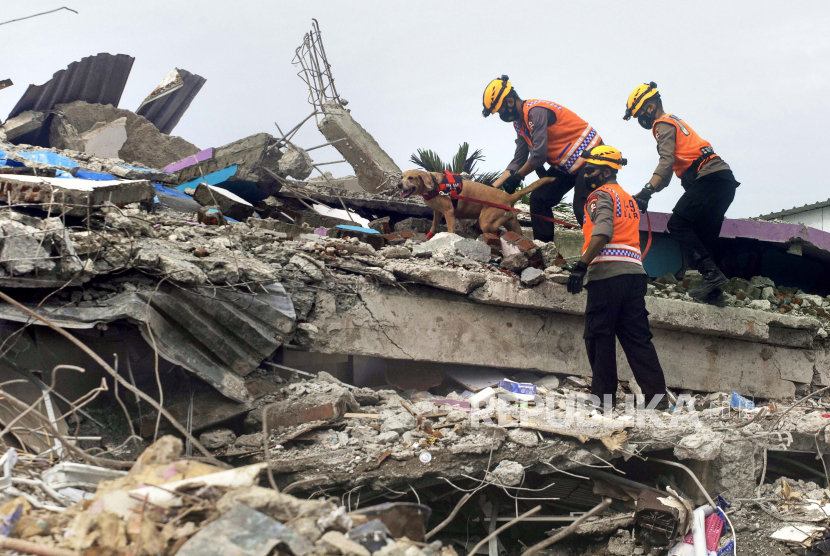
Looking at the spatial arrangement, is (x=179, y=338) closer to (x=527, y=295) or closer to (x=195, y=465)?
(x=195, y=465)

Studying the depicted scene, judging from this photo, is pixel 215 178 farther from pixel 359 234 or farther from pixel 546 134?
pixel 546 134

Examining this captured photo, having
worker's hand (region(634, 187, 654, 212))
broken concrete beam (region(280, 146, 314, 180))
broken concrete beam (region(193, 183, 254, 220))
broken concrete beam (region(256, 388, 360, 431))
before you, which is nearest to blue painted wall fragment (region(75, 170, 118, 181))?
broken concrete beam (region(193, 183, 254, 220))

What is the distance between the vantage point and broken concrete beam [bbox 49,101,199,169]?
9352 mm

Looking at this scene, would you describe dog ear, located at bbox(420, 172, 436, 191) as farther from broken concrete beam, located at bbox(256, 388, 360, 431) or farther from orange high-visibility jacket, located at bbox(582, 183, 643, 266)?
broken concrete beam, located at bbox(256, 388, 360, 431)

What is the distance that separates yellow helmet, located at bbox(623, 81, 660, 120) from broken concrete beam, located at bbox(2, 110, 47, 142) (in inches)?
286

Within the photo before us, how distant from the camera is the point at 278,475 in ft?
11.2

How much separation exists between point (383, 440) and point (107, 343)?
5.53 ft

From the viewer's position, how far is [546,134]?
18.2 feet

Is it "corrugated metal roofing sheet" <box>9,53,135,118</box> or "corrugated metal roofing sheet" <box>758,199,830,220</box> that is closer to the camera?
"corrugated metal roofing sheet" <box>9,53,135,118</box>

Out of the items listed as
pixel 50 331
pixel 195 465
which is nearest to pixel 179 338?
pixel 50 331

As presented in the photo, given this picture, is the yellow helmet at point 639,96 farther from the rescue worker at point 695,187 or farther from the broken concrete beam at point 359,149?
the broken concrete beam at point 359,149

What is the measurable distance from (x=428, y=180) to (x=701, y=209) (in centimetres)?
240

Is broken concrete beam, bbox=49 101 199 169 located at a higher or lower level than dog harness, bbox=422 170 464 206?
higher

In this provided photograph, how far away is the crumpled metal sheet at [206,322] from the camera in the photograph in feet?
10.7
